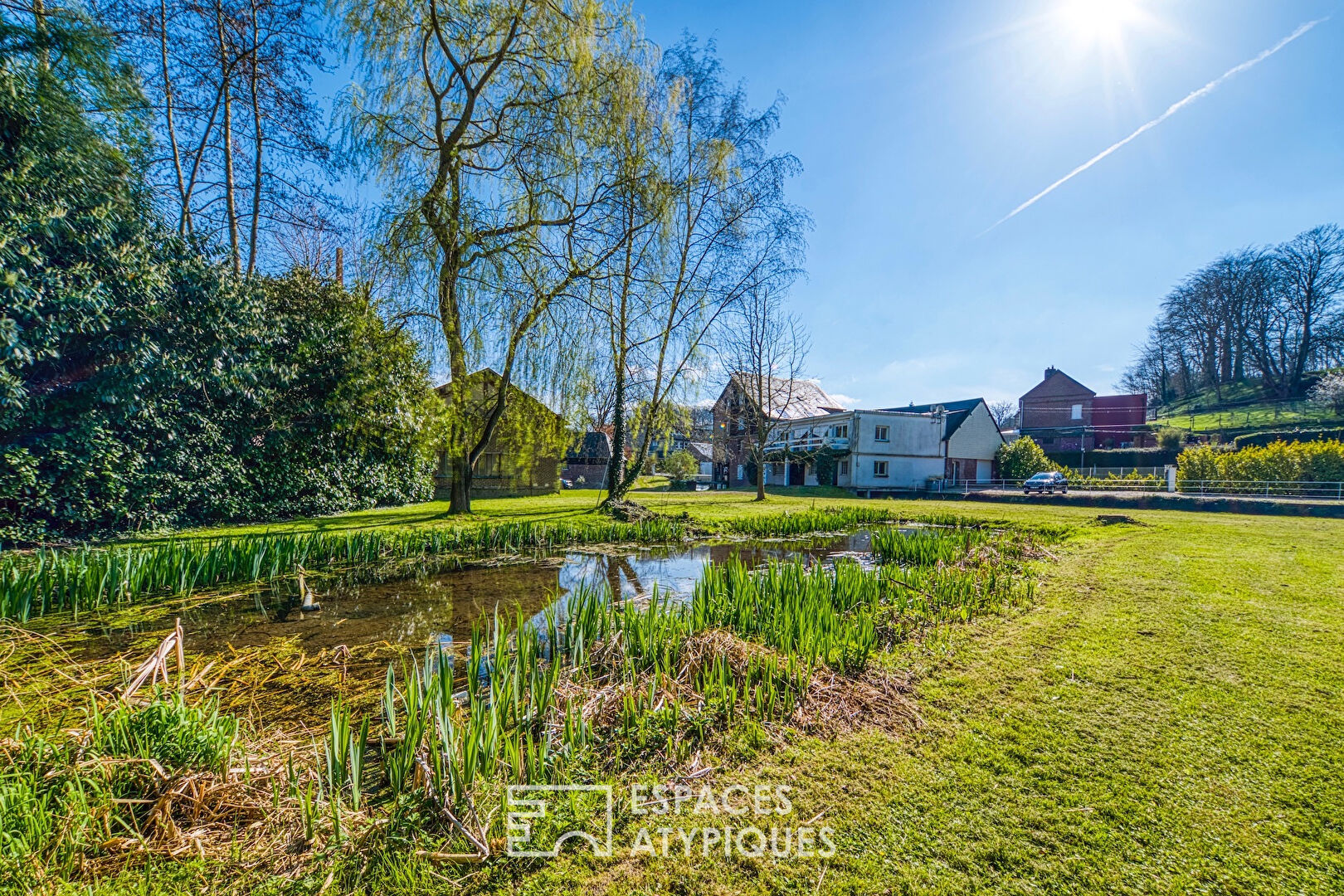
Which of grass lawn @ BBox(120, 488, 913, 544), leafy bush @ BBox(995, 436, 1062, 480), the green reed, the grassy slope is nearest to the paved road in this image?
grass lawn @ BBox(120, 488, 913, 544)

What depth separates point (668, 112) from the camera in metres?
14.0

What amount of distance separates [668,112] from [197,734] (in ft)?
52.6

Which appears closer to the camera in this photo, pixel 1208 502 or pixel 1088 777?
pixel 1088 777

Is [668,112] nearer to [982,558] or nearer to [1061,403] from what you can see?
[982,558]

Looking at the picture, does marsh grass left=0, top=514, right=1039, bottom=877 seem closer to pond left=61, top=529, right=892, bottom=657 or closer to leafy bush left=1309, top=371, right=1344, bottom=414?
pond left=61, top=529, right=892, bottom=657

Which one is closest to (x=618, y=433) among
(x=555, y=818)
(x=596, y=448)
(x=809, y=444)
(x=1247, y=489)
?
(x=555, y=818)

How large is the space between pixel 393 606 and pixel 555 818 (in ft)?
14.8

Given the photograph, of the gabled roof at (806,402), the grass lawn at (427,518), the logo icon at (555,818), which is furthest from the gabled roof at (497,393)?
the gabled roof at (806,402)

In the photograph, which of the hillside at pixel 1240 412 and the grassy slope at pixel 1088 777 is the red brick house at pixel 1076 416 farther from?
the grassy slope at pixel 1088 777

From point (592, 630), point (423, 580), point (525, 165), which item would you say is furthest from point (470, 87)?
point (592, 630)

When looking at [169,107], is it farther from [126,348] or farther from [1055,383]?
[1055,383]

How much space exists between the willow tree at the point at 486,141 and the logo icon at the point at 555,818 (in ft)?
32.6

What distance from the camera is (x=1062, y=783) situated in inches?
95.8

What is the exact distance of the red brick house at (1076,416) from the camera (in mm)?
40938
